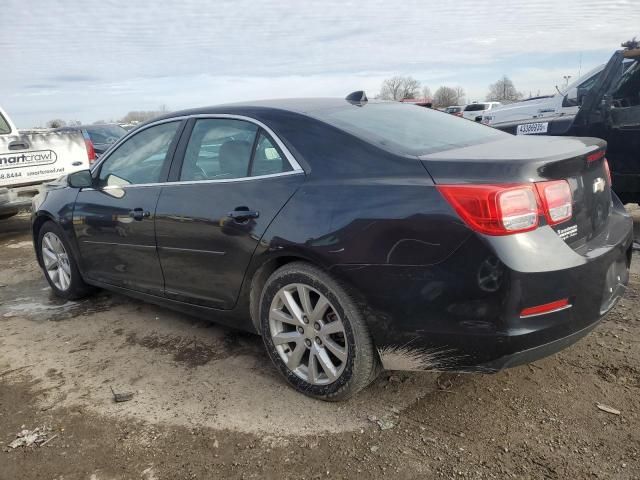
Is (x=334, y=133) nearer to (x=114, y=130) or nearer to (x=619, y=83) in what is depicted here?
(x=619, y=83)

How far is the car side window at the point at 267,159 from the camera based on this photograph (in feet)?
9.71

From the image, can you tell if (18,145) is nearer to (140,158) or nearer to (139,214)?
(140,158)

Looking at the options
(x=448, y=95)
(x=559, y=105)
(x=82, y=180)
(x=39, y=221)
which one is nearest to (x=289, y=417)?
(x=82, y=180)

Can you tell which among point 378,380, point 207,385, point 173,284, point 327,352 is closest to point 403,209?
point 327,352

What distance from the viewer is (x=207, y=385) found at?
3.14m

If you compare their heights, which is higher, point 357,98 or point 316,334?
point 357,98

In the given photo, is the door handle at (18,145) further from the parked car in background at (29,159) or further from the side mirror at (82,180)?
the side mirror at (82,180)

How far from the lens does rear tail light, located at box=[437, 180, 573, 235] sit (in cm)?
224

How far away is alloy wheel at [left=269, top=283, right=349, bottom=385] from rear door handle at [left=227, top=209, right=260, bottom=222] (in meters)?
0.44

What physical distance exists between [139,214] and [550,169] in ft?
8.50

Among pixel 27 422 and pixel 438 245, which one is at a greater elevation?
pixel 438 245

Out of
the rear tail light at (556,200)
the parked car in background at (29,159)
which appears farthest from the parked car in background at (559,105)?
the parked car in background at (29,159)

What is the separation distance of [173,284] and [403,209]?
1.84 meters

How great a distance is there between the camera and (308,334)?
2852 mm
